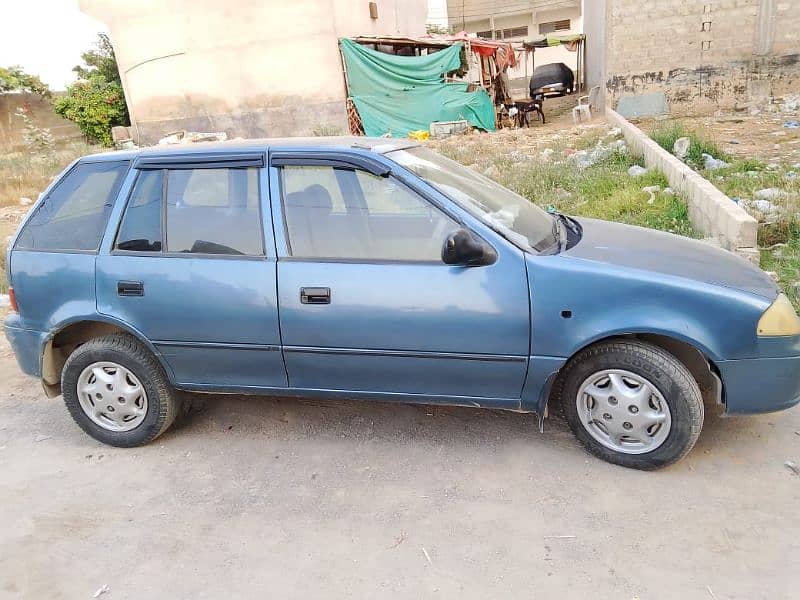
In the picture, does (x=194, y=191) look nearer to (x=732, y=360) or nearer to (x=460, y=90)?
(x=732, y=360)

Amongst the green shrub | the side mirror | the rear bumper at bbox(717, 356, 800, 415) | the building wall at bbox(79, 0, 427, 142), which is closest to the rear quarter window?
the side mirror

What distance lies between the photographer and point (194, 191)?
11.6 feet

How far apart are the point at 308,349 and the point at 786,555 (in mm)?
2297

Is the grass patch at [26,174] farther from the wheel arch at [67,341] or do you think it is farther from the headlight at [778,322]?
the headlight at [778,322]

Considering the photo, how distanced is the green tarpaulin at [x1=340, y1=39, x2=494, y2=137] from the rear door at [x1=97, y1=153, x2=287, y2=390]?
13.8 meters

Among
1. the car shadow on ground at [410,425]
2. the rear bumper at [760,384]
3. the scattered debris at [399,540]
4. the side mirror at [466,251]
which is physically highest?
the side mirror at [466,251]

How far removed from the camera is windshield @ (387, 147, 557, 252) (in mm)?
3281

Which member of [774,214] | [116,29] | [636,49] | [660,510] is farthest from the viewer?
[116,29]

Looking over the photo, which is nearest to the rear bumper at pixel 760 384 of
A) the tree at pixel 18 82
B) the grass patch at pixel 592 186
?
the grass patch at pixel 592 186

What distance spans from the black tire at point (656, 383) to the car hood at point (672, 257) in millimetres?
401

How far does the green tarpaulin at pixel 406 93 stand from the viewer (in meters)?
16.8

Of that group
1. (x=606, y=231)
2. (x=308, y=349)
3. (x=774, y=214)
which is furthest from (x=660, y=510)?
(x=774, y=214)

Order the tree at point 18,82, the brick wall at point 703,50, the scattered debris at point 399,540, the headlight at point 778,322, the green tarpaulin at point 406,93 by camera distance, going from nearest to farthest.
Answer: the scattered debris at point 399,540
the headlight at point 778,322
the brick wall at point 703,50
the green tarpaulin at point 406,93
the tree at point 18,82

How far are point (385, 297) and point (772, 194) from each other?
5.43 metres
